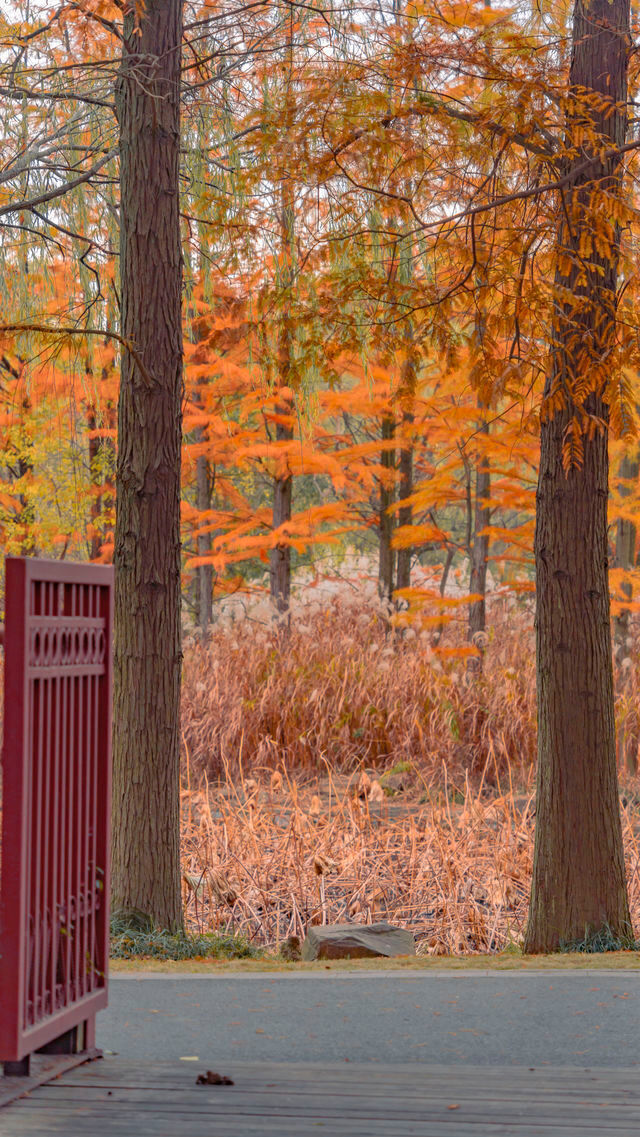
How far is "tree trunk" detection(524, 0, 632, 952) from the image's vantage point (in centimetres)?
672

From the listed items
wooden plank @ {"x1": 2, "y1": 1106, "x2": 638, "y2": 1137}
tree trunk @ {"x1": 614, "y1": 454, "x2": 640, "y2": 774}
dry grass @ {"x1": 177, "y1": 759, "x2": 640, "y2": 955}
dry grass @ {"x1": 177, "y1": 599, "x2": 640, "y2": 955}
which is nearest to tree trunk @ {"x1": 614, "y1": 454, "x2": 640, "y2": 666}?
tree trunk @ {"x1": 614, "y1": 454, "x2": 640, "y2": 774}

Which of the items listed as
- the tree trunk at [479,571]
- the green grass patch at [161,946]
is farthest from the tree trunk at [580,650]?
the tree trunk at [479,571]

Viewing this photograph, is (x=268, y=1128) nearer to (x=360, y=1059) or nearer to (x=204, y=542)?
(x=360, y=1059)

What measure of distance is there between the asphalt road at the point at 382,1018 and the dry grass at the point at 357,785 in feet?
6.76

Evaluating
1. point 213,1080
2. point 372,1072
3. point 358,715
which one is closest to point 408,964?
point 372,1072

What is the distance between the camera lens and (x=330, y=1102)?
3428 mm

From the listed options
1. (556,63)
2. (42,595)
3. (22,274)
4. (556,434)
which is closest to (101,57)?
(22,274)

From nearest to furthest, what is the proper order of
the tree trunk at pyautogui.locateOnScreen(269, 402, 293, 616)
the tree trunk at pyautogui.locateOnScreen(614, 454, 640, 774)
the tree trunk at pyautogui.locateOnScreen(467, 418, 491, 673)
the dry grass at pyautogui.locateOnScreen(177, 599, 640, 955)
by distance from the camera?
the dry grass at pyautogui.locateOnScreen(177, 599, 640, 955) < the tree trunk at pyautogui.locateOnScreen(614, 454, 640, 774) < the tree trunk at pyautogui.locateOnScreen(467, 418, 491, 673) < the tree trunk at pyautogui.locateOnScreen(269, 402, 293, 616)

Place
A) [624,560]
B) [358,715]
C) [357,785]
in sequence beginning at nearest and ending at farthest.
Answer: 1. [357,785]
2. [358,715]
3. [624,560]

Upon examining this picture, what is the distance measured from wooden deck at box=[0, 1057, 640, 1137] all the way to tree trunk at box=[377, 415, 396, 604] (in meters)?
10.4

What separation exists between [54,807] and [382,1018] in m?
1.75

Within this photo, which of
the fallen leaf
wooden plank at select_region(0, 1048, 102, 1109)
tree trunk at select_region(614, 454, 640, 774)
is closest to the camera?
wooden plank at select_region(0, 1048, 102, 1109)

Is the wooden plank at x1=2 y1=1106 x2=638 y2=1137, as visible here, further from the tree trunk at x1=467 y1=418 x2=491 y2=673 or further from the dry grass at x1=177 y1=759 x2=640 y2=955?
the tree trunk at x1=467 y1=418 x2=491 y2=673

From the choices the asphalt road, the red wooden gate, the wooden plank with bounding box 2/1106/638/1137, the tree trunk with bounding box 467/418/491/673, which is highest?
the tree trunk with bounding box 467/418/491/673
